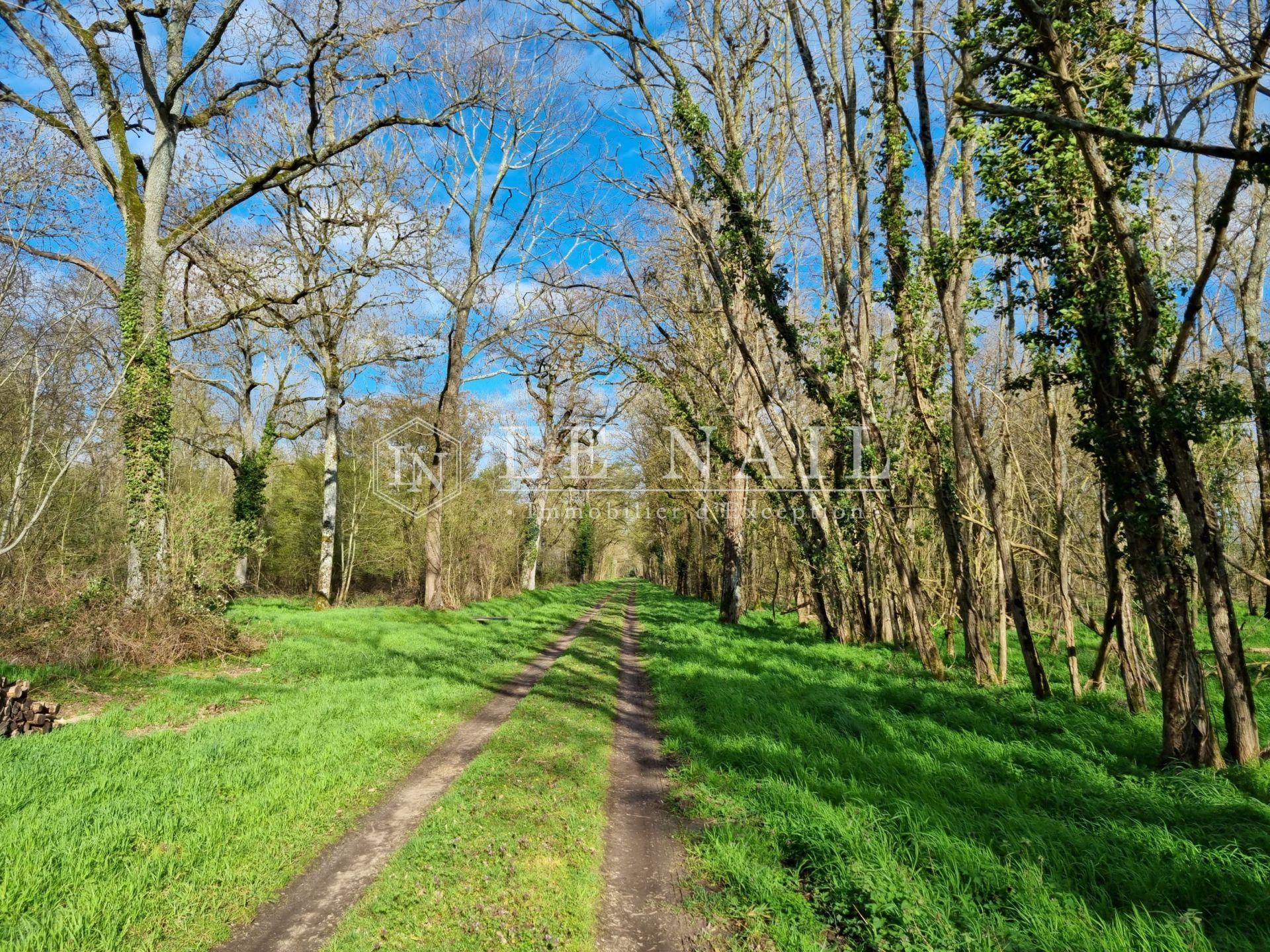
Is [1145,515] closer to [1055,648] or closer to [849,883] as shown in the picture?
[849,883]

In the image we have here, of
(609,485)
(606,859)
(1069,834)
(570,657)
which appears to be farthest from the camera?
(609,485)

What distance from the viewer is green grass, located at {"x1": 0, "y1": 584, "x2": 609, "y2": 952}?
3.01 meters

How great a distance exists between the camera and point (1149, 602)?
505 cm

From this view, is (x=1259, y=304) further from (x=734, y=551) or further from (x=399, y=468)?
(x=399, y=468)

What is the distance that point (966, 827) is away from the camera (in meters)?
3.70

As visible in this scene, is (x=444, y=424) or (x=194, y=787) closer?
(x=194, y=787)

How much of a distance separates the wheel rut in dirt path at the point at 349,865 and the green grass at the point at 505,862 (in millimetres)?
113

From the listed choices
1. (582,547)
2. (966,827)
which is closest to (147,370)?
(966,827)

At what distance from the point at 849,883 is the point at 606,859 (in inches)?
58.0

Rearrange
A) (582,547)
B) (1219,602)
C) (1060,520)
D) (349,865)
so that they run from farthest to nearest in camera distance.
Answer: (582,547), (1060,520), (1219,602), (349,865)

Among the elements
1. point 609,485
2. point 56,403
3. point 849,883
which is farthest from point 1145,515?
point 609,485

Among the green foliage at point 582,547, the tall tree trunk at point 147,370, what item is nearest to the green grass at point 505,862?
the tall tree trunk at point 147,370

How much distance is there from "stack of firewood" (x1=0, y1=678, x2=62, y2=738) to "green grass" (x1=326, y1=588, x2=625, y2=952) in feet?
14.1

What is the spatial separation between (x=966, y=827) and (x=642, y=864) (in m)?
2.04
